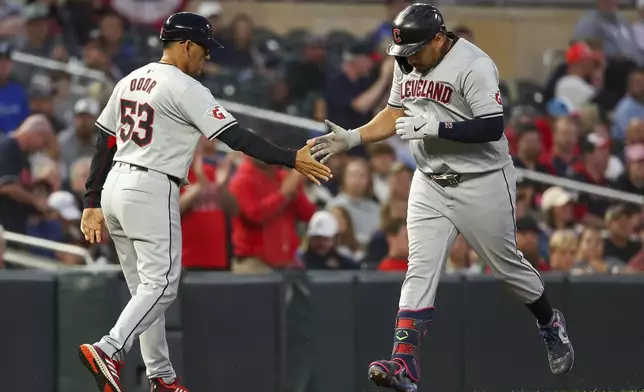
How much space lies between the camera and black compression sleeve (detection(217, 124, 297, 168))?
6242 millimetres

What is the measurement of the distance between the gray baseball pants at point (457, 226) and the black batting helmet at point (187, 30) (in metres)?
1.32

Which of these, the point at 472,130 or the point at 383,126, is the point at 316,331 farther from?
the point at 472,130

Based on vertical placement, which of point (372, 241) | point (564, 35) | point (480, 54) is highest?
point (564, 35)

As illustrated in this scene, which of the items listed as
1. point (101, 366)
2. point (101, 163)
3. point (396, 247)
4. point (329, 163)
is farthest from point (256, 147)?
point (329, 163)

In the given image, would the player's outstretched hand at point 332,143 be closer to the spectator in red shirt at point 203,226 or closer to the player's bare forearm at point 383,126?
the player's bare forearm at point 383,126

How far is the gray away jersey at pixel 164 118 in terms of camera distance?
248 inches

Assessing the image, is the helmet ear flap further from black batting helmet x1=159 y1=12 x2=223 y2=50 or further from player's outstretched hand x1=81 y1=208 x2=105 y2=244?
player's outstretched hand x1=81 y1=208 x2=105 y2=244

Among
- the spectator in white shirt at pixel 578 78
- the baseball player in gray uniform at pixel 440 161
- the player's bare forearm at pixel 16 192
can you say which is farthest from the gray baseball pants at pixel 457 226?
the spectator in white shirt at pixel 578 78

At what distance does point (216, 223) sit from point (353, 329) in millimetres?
1395

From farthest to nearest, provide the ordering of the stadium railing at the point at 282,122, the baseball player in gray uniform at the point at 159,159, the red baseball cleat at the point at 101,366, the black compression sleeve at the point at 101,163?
the stadium railing at the point at 282,122 < the black compression sleeve at the point at 101,163 < the baseball player in gray uniform at the point at 159,159 < the red baseball cleat at the point at 101,366

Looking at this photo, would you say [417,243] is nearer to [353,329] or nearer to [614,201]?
[353,329]

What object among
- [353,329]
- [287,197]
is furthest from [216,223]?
[353,329]

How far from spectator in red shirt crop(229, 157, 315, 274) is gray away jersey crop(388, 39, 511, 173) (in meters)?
2.64

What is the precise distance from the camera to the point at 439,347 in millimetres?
7750
